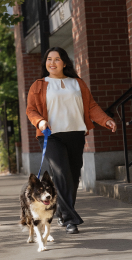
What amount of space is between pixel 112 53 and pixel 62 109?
3.78 metres

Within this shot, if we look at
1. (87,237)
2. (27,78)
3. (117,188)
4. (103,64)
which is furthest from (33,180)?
(27,78)

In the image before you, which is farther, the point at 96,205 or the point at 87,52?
the point at 87,52

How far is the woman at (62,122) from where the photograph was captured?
17.2 ft

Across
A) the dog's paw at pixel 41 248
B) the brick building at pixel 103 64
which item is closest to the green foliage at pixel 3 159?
the brick building at pixel 103 64

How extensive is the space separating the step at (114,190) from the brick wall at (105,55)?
0.75 m

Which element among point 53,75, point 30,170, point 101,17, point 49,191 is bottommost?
point 30,170

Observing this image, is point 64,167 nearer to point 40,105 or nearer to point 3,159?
point 40,105

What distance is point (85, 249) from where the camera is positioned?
14.7ft

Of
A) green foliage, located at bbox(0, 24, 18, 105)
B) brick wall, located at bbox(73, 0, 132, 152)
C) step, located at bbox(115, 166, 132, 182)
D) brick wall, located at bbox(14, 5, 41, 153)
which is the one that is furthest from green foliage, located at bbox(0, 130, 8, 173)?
step, located at bbox(115, 166, 132, 182)

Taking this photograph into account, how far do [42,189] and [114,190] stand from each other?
331cm

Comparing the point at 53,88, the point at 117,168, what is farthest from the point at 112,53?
the point at 53,88

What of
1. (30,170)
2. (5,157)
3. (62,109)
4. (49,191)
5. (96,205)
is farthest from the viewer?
(5,157)

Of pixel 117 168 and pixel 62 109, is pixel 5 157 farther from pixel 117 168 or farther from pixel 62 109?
pixel 62 109

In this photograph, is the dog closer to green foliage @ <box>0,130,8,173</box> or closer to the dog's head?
the dog's head
